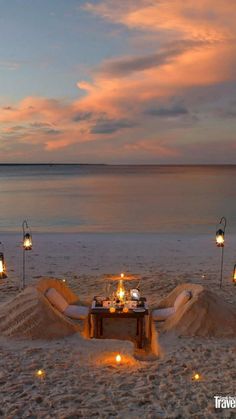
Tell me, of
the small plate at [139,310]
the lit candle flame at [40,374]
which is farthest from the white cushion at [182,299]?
the lit candle flame at [40,374]

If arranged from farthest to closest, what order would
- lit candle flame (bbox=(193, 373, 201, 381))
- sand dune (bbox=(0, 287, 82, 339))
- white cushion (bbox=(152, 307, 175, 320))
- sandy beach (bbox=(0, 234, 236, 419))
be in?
white cushion (bbox=(152, 307, 175, 320)) → sand dune (bbox=(0, 287, 82, 339)) → lit candle flame (bbox=(193, 373, 201, 381)) → sandy beach (bbox=(0, 234, 236, 419))

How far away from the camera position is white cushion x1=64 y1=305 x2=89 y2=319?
395 inches

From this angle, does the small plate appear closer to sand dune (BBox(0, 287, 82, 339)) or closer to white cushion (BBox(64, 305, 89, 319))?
sand dune (BBox(0, 287, 82, 339))

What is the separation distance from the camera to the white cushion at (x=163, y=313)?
32.6 feet

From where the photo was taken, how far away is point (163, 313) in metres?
10.1

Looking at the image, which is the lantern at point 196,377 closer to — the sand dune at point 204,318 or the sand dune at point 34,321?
the sand dune at point 204,318

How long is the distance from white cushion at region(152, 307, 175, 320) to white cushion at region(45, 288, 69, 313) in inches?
84.4

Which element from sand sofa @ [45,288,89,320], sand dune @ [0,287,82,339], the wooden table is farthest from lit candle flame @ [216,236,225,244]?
sand dune @ [0,287,82,339]

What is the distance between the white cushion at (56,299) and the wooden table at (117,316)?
3.62 feet

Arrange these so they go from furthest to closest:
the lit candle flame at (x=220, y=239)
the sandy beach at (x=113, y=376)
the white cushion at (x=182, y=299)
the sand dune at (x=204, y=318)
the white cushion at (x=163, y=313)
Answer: the lit candle flame at (x=220, y=239), the white cushion at (x=163, y=313), the white cushion at (x=182, y=299), the sand dune at (x=204, y=318), the sandy beach at (x=113, y=376)

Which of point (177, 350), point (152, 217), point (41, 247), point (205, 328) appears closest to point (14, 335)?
point (177, 350)

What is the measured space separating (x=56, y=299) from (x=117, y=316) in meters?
1.78

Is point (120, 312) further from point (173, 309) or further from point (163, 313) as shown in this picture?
point (173, 309)

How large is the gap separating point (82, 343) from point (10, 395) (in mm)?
2167
